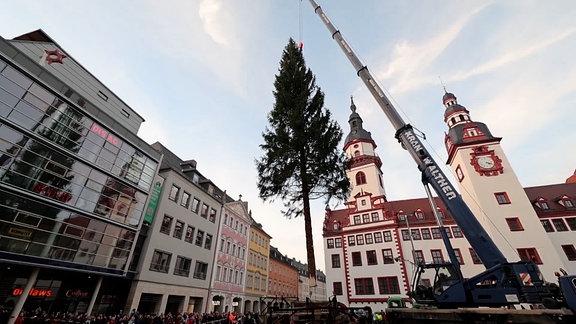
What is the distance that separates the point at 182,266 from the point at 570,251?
41894mm

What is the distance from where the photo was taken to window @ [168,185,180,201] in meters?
23.4

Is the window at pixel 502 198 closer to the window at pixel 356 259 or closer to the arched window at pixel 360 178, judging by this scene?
the arched window at pixel 360 178

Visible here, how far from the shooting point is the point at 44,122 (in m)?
14.2

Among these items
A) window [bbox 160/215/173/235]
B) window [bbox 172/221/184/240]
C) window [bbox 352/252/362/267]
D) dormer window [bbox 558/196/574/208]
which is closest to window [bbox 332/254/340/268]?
window [bbox 352/252/362/267]

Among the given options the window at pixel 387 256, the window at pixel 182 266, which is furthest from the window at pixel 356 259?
the window at pixel 182 266

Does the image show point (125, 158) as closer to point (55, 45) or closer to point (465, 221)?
point (55, 45)

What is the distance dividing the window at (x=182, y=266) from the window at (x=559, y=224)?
138 ft

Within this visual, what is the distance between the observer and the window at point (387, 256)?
1265 inches

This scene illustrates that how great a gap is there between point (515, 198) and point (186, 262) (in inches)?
1487

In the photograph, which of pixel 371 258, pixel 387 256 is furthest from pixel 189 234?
pixel 387 256

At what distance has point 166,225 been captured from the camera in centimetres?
2234

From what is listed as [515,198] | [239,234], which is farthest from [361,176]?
[239,234]

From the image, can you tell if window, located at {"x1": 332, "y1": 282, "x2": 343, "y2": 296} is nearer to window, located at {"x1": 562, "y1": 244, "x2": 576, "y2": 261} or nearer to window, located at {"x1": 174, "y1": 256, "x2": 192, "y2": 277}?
window, located at {"x1": 174, "y1": 256, "x2": 192, "y2": 277}

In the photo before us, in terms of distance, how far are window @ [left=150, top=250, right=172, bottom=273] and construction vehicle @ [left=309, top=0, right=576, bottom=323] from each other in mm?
19065
